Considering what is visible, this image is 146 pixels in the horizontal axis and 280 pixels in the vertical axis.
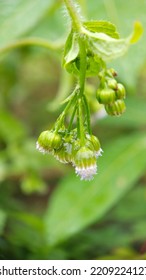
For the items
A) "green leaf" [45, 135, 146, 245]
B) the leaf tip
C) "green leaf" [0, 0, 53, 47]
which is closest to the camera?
the leaf tip

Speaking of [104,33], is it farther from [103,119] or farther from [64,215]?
[103,119]

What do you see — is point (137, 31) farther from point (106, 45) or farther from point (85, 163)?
point (85, 163)

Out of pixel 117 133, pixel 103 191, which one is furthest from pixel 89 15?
pixel 117 133

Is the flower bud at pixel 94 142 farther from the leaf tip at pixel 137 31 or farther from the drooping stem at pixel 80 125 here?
the leaf tip at pixel 137 31

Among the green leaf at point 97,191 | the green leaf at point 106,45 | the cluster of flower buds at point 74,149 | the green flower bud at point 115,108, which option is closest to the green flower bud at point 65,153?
the cluster of flower buds at point 74,149

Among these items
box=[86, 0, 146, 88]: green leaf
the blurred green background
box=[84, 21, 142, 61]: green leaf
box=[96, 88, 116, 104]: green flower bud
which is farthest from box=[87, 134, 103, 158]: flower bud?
box=[86, 0, 146, 88]: green leaf

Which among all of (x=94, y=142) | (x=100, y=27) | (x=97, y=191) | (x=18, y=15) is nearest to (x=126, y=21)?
(x=18, y=15)

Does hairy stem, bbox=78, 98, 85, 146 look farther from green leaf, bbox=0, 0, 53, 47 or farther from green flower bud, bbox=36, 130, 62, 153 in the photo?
green leaf, bbox=0, 0, 53, 47
